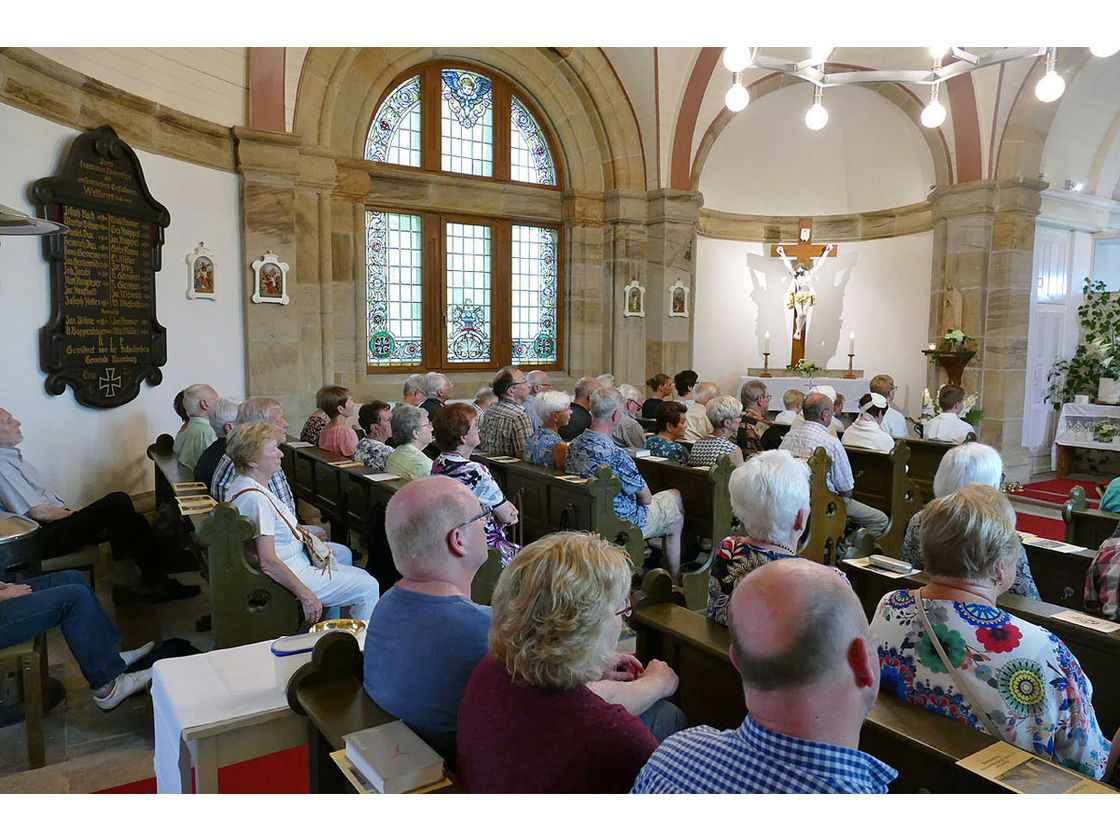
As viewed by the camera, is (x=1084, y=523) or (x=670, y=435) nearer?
(x=1084, y=523)

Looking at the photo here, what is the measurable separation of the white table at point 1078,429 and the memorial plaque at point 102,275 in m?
10.5

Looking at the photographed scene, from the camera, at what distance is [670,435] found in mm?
5922

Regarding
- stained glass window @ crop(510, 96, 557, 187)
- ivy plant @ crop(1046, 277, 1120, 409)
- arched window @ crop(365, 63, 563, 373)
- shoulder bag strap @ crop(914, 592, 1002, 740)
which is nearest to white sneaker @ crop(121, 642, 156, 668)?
shoulder bag strap @ crop(914, 592, 1002, 740)

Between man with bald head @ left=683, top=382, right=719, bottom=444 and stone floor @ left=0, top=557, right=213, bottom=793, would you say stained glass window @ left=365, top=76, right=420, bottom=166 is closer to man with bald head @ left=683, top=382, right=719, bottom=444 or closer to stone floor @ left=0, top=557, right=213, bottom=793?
man with bald head @ left=683, top=382, right=719, bottom=444

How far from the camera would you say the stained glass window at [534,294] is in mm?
11117

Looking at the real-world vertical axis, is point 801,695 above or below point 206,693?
above

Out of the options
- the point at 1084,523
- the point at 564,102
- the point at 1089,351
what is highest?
the point at 564,102

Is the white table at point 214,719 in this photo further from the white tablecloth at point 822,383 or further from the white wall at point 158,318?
the white tablecloth at point 822,383

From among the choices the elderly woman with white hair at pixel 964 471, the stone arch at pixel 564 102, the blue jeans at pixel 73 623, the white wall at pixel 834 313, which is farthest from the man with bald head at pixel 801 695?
the white wall at pixel 834 313

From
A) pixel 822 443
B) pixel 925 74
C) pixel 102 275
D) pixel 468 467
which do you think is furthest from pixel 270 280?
pixel 925 74

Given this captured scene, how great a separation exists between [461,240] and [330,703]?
9069 millimetres

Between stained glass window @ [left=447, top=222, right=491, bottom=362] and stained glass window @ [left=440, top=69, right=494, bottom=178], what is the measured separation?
79 cm

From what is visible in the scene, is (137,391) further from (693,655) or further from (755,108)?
(755,108)

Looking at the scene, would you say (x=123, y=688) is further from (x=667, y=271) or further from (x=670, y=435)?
(x=667, y=271)
